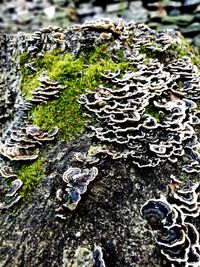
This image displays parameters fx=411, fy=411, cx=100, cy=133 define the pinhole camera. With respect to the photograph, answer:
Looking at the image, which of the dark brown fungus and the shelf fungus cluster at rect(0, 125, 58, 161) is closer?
the dark brown fungus

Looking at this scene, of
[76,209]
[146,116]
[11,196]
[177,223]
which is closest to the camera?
[177,223]

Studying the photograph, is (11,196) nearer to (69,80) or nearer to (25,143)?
(25,143)

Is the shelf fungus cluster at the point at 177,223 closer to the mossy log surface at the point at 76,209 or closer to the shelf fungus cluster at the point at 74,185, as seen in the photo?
the mossy log surface at the point at 76,209

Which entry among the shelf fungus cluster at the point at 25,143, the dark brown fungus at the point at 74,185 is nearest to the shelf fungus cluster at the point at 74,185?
the dark brown fungus at the point at 74,185

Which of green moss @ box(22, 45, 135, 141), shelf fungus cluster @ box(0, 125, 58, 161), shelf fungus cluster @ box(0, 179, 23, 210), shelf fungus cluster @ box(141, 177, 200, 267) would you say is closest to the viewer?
shelf fungus cluster @ box(141, 177, 200, 267)

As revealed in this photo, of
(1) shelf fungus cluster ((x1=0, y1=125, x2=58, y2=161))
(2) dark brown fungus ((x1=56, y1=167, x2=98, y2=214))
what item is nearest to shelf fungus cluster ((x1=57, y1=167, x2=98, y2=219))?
(2) dark brown fungus ((x1=56, y1=167, x2=98, y2=214))

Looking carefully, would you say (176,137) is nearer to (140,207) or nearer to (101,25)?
(140,207)

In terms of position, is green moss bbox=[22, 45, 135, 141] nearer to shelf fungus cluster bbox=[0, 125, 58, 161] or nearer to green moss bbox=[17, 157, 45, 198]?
shelf fungus cluster bbox=[0, 125, 58, 161]

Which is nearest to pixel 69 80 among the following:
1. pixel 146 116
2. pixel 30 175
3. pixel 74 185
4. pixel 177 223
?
pixel 146 116
